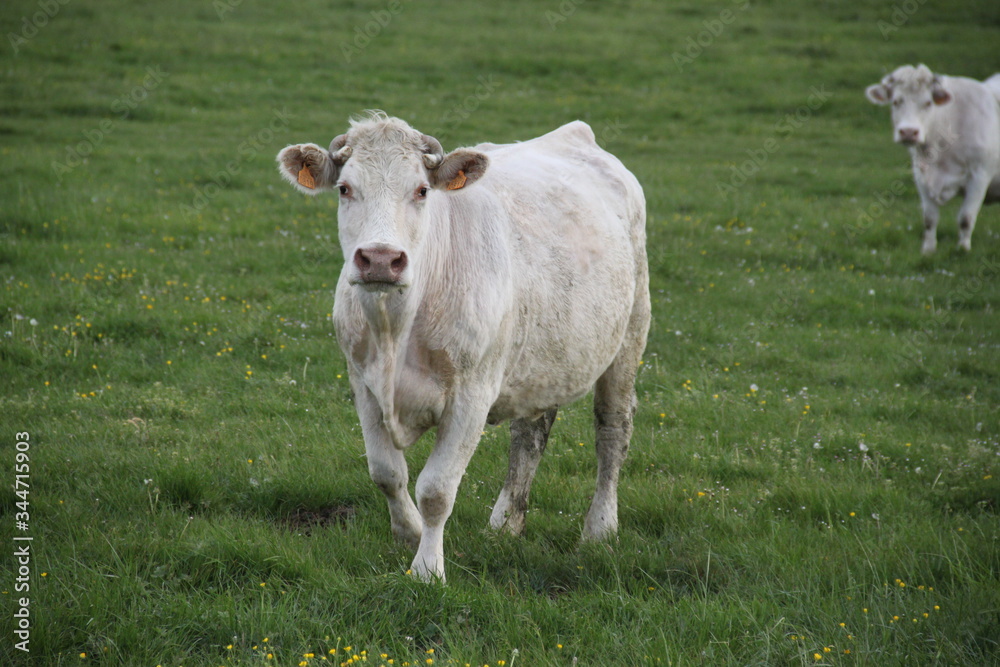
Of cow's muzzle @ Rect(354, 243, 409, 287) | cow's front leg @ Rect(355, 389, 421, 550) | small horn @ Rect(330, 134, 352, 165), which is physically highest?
small horn @ Rect(330, 134, 352, 165)

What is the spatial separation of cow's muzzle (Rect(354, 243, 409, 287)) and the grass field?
4.88 feet

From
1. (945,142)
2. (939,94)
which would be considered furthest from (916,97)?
(945,142)

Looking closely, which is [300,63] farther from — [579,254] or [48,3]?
[579,254]

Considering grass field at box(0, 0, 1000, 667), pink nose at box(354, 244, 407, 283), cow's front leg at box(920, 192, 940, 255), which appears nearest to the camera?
pink nose at box(354, 244, 407, 283)

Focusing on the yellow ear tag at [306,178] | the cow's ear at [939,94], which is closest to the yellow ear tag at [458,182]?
the yellow ear tag at [306,178]

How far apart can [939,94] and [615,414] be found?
10243 millimetres

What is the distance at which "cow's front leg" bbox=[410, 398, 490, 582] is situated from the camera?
4547 millimetres

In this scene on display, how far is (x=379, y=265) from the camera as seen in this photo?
3.86 metres

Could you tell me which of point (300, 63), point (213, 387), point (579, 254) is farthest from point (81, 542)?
point (300, 63)

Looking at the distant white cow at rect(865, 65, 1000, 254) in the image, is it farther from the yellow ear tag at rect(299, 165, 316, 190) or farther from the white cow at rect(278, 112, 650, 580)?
the yellow ear tag at rect(299, 165, 316, 190)

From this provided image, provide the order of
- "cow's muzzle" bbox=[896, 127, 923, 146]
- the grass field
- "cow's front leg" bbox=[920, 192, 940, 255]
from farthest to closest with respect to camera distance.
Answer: "cow's muzzle" bbox=[896, 127, 923, 146] → "cow's front leg" bbox=[920, 192, 940, 255] → the grass field

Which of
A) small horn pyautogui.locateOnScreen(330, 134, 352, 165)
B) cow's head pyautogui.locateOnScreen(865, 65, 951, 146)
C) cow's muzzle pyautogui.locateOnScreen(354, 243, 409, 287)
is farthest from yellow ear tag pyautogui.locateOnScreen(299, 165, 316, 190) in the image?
cow's head pyautogui.locateOnScreen(865, 65, 951, 146)

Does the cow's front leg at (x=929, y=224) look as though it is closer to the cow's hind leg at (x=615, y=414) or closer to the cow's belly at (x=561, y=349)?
the cow's hind leg at (x=615, y=414)

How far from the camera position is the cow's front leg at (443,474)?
4.55m
